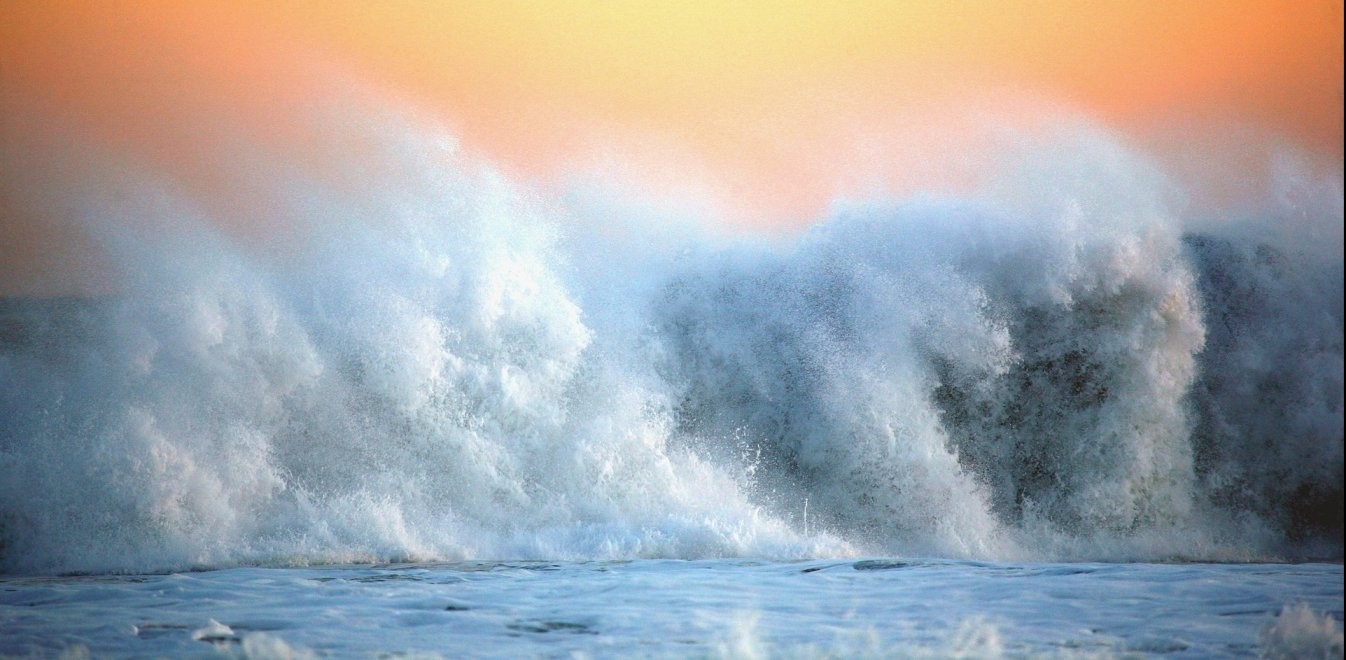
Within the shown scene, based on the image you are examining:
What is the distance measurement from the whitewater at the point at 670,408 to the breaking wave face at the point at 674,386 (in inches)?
1.7

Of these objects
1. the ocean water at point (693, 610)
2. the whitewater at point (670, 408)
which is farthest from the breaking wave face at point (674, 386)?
the ocean water at point (693, 610)

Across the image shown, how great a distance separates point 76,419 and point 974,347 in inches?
396

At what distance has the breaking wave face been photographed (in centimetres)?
1030

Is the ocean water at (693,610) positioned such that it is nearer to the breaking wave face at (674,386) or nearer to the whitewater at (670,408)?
the whitewater at (670,408)

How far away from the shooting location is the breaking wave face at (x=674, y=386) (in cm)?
1030

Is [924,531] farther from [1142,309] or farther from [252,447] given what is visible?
[252,447]

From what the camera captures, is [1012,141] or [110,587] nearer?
[110,587]

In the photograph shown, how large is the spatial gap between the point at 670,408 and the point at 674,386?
46cm

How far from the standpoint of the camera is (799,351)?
515 inches

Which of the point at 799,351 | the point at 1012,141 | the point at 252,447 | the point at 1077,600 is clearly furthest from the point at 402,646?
the point at 1012,141

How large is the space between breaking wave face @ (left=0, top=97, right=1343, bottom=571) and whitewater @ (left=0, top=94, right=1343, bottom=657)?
4 cm

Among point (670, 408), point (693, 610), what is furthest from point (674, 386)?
point (693, 610)

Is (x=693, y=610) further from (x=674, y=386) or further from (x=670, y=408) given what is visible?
(x=674, y=386)

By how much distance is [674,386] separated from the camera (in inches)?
510
